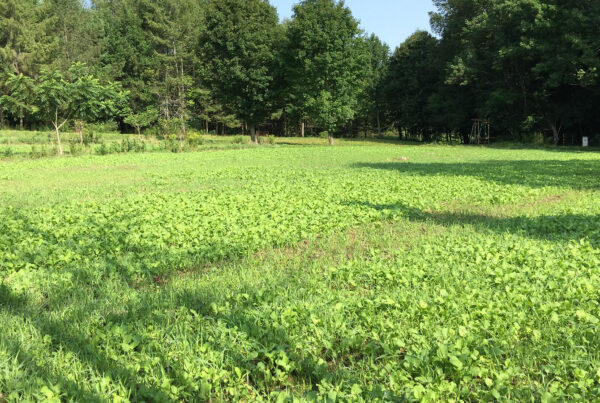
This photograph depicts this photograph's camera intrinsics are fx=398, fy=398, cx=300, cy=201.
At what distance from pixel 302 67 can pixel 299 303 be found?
145 ft

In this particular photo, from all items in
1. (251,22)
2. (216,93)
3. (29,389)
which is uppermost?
(251,22)

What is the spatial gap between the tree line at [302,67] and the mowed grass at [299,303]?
2498 cm

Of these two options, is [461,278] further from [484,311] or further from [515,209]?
[515,209]

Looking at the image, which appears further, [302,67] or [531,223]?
[302,67]

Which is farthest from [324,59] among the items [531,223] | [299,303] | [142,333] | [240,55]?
[142,333]

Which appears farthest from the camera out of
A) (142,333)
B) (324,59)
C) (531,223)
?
(324,59)

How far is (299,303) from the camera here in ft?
13.5

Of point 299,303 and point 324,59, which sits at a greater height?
point 324,59

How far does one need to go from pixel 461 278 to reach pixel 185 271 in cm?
372

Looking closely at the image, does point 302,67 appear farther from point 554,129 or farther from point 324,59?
point 554,129

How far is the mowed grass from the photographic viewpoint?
2.99m

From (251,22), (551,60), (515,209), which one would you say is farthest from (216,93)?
(515,209)

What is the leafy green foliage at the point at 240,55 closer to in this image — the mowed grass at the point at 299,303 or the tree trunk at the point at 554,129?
the tree trunk at the point at 554,129

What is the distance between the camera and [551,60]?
1416 inches
